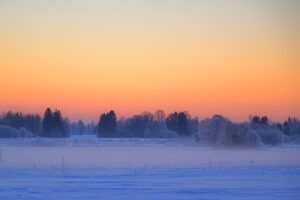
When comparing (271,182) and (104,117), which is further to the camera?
(104,117)

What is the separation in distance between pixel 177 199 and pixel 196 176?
772cm

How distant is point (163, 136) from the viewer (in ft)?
445

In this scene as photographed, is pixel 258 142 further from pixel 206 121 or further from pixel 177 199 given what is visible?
pixel 177 199

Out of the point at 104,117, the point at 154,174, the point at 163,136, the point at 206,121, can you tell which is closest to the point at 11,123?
the point at 104,117

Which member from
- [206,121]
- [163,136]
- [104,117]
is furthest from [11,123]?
[206,121]

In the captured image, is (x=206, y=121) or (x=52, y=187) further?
(x=206, y=121)

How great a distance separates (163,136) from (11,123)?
3817cm

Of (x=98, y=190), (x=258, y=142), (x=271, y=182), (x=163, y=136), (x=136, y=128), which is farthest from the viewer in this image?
(x=136, y=128)

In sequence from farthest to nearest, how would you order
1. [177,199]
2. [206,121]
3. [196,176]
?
[206,121] → [196,176] → [177,199]

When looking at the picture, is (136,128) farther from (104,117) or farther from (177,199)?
(177,199)

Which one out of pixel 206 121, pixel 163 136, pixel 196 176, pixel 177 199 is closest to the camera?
pixel 177 199

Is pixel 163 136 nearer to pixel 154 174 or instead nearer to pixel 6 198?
pixel 154 174

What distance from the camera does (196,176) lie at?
85.4ft

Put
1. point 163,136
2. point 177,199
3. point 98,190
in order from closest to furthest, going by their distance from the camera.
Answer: point 177,199, point 98,190, point 163,136
